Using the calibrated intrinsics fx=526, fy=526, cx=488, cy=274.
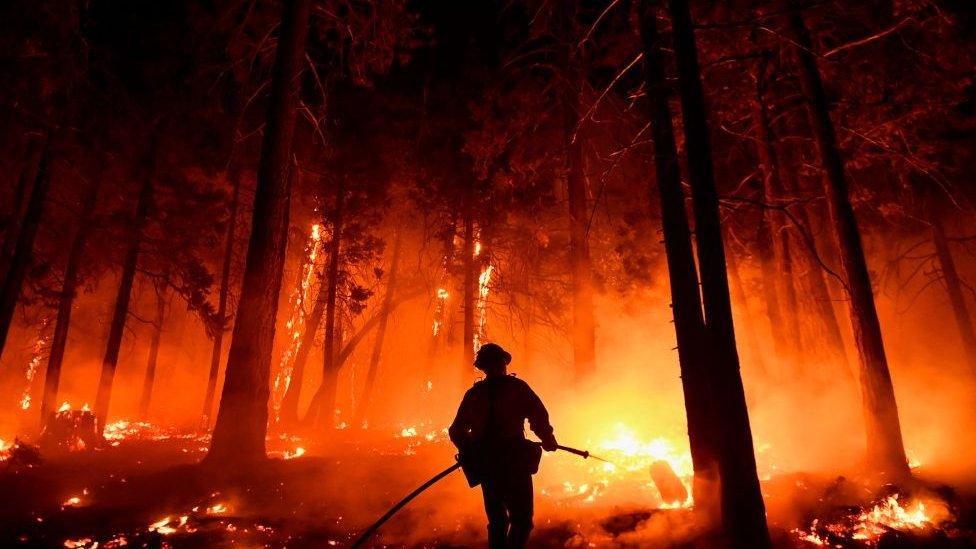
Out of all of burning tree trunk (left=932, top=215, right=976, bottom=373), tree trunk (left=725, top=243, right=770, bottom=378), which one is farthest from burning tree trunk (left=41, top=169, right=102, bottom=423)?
burning tree trunk (left=932, top=215, right=976, bottom=373)

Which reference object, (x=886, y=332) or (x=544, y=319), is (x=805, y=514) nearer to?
(x=544, y=319)

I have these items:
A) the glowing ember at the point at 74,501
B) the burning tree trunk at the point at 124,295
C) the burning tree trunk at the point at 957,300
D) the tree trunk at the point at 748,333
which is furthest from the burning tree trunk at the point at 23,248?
the burning tree trunk at the point at 957,300

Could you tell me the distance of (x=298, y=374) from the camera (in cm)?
1905

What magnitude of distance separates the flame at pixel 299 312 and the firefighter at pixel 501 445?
14.0m

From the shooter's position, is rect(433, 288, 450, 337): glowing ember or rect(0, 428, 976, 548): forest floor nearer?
rect(0, 428, 976, 548): forest floor

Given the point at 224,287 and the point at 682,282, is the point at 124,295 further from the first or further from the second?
the point at 682,282

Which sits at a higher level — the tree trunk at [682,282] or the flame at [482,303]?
the flame at [482,303]

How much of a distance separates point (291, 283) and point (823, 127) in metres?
20.2

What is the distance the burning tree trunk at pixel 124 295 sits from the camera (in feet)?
52.7

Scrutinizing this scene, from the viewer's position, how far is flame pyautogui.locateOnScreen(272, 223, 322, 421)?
64.2 ft

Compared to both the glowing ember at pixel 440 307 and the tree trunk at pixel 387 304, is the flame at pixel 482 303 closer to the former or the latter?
the glowing ember at pixel 440 307

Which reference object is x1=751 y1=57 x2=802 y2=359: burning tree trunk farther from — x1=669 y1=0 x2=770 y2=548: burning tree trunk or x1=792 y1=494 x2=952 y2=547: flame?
x1=669 y1=0 x2=770 y2=548: burning tree trunk

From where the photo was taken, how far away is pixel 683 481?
27.6 ft

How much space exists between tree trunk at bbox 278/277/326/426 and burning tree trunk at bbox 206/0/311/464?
8278 mm
